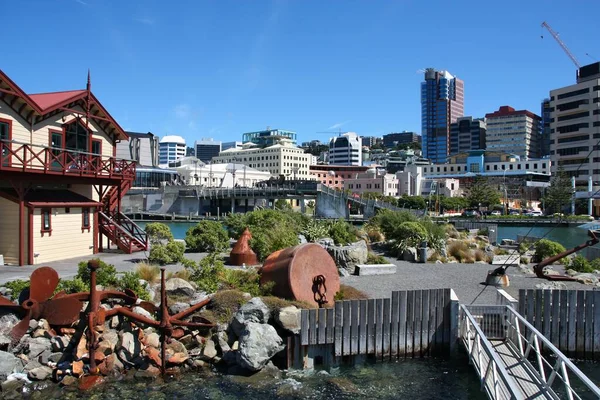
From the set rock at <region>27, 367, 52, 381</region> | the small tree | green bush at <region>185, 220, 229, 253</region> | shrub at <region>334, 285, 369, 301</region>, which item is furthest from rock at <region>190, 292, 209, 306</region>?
the small tree

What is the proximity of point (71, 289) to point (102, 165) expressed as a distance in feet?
39.2

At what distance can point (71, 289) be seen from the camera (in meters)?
16.3

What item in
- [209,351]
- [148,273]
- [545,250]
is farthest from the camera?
[545,250]

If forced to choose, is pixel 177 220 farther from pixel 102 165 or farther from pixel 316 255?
pixel 316 255

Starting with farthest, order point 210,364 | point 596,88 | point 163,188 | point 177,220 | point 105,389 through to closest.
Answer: point 163,188, point 596,88, point 177,220, point 210,364, point 105,389

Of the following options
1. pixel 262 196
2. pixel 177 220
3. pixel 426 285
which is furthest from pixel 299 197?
pixel 426 285

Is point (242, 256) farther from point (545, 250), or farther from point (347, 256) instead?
point (545, 250)

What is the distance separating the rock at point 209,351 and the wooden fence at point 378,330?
2201mm

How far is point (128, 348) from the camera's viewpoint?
567 inches

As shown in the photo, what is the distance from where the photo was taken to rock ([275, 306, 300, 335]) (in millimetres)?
14977

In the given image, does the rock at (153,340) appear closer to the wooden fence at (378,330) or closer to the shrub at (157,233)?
the wooden fence at (378,330)

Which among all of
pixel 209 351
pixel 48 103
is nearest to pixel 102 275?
pixel 209 351

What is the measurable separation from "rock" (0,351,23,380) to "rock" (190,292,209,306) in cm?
504

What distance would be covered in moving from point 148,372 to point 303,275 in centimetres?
582
